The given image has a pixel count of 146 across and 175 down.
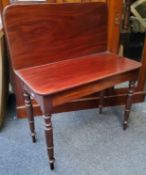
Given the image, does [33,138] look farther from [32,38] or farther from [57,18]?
[57,18]

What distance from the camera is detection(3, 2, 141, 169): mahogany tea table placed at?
48.4 inches

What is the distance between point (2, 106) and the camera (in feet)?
6.02

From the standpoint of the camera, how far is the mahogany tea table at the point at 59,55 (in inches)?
48.4

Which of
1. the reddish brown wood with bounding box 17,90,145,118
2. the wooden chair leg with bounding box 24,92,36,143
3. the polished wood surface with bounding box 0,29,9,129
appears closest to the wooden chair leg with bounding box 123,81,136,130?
the reddish brown wood with bounding box 17,90,145,118

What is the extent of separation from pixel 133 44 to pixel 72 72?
0.83 m

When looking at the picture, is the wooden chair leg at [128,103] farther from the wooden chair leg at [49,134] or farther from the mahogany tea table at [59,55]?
the wooden chair leg at [49,134]

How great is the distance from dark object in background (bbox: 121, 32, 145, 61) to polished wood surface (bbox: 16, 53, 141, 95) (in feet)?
0.92

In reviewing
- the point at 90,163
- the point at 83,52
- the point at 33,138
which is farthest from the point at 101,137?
the point at 83,52

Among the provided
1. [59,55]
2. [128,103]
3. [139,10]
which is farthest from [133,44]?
[59,55]

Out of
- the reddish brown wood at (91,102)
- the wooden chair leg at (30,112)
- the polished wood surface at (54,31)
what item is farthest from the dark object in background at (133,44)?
the wooden chair leg at (30,112)

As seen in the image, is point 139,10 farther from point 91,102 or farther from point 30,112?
point 30,112

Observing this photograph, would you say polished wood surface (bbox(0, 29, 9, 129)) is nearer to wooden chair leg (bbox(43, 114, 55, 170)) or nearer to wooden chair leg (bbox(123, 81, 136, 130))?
wooden chair leg (bbox(43, 114, 55, 170))

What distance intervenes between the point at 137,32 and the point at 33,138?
1.28 metres

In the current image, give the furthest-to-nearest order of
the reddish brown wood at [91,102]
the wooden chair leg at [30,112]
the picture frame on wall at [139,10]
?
the reddish brown wood at [91,102] → the picture frame on wall at [139,10] → the wooden chair leg at [30,112]
